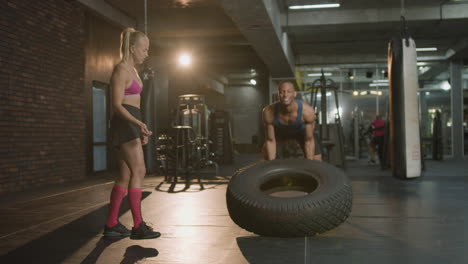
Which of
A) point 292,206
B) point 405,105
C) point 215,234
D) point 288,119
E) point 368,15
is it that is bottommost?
point 215,234

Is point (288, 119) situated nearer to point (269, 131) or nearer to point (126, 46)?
point (269, 131)

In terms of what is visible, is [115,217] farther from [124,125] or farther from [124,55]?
[124,55]

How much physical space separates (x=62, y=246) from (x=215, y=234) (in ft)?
3.24

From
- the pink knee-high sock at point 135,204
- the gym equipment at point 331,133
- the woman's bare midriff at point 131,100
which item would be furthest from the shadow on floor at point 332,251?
the gym equipment at point 331,133

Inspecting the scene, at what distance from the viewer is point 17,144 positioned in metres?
6.16

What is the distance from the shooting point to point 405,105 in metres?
6.05

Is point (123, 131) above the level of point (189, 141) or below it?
above

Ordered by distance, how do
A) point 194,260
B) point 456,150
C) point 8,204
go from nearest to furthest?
point 194,260
point 8,204
point 456,150

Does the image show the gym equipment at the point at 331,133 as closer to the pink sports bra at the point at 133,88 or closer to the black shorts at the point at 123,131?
the pink sports bra at the point at 133,88

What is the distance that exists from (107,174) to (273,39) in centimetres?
428

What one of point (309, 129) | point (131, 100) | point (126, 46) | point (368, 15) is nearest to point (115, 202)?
point (131, 100)

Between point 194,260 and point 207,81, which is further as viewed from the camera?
point 207,81

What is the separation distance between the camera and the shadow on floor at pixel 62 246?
2.54 metres

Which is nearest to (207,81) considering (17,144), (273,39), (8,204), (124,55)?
(273,39)
